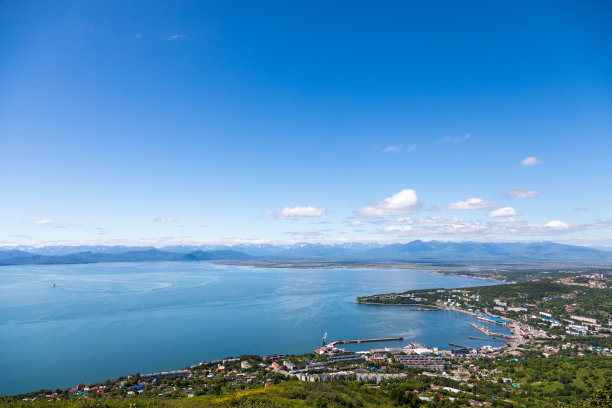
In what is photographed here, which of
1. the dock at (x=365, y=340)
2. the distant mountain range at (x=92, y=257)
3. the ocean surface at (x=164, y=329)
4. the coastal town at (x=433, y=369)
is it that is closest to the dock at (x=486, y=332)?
the coastal town at (x=433, y=369)

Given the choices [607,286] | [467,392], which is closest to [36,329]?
[467,392]

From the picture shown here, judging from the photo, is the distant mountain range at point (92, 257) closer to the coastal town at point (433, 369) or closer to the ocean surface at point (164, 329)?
the ocean surface at point (164, 329)

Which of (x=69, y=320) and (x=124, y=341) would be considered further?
(x=69, y=320)

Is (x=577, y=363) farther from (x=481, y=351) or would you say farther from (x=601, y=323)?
(x=601, y=323)

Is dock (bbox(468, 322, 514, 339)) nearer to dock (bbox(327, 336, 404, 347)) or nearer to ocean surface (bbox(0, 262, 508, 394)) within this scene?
ocean surface (bbox(0, 262, 508, 394))

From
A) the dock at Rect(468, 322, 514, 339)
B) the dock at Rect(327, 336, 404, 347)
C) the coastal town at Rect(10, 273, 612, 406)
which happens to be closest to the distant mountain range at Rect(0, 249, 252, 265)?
the dock at Rect(327, 336, 404, 347)

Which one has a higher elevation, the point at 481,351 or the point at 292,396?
the point at 292,396

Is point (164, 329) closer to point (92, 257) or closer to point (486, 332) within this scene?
point (486, 332)

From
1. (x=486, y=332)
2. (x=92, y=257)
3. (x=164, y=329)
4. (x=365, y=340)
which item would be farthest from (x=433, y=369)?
(x=92, y=257)
